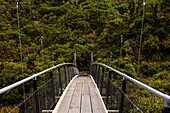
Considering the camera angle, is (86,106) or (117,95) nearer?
(117,95)

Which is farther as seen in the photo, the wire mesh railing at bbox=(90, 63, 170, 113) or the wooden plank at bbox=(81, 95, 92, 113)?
the wooden plank at bbox=(81, 95, 92, 113)

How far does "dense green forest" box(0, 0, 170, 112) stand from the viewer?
9.97 m

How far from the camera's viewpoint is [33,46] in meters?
16.8

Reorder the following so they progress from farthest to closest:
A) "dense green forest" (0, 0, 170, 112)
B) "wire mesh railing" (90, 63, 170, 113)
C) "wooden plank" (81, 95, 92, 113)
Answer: "dense green forest" (0, 0, 170, 112) → "wooden plank" (81, 95, 92, 113) → "wire mesh railing" (90, 63, 170, 113)

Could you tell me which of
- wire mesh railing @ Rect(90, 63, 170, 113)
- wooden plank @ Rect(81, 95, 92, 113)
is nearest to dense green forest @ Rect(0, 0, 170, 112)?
wire mesh railing @ Rect(90, 63, 170, 113)

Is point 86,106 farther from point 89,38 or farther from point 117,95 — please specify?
point 89,38

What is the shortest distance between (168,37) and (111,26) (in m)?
7.40

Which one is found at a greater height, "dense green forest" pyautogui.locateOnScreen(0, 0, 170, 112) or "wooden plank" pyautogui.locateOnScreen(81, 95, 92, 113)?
"dense green forest" pyautogui.locateOnScreen(0, 0, 170, 112)

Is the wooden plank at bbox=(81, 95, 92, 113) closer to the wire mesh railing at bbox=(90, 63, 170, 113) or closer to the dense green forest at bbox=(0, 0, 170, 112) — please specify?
the wire mesh railing at bbox=(90, 63, 170, 113)

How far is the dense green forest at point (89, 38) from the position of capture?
997 centimetres

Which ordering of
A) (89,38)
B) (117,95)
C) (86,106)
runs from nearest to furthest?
(117,95) < (86,106) < (89,38)

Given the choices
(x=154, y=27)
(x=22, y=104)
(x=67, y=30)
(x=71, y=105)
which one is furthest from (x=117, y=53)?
(x=22, y=104)

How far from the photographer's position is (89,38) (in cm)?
2069

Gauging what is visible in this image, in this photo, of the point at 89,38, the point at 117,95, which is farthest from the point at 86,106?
the point at 89,38
